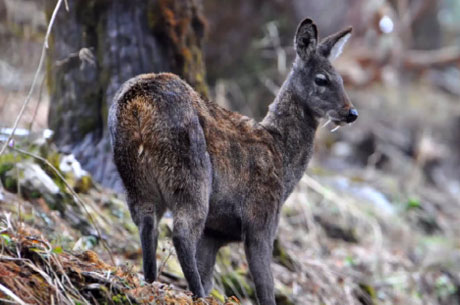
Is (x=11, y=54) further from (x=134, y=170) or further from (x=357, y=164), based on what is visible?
(x=357, y=164)

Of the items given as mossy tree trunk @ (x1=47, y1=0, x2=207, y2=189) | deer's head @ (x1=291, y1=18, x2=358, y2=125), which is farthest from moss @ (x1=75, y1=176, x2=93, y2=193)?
deer's head @ (x1=291, y1=18, x2=358, y2=125)

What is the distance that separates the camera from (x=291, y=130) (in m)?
5.19

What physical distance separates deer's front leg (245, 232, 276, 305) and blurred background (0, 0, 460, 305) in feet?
3.45

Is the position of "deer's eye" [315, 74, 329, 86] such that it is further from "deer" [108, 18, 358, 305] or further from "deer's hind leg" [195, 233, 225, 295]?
"deer's hind leg" [195, 233, 225, 295]

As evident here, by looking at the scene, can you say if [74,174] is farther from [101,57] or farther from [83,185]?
[101,57]

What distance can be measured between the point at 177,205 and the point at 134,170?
346 mm

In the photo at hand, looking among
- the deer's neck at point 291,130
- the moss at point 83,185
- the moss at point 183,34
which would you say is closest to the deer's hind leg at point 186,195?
the deer's neck at point 291,130

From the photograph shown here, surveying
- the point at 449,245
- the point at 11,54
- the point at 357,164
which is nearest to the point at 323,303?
the point at 449,245

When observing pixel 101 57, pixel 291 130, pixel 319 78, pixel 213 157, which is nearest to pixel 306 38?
pixel 319 78

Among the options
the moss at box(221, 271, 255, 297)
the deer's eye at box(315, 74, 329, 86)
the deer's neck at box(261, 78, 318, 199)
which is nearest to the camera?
the deer's neck at box(261, 78, 318, 199)

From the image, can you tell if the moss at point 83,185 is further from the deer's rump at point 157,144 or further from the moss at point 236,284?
the deer's rump at point 157,144

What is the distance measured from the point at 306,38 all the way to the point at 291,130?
0.75 metres

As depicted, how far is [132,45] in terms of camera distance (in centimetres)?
614

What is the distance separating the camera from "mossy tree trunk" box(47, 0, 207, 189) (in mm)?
6102
